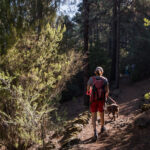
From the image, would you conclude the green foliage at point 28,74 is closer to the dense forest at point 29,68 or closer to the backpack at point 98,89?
the dense forest at point 29,68

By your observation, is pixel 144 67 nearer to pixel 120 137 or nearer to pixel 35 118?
pixel 120 137

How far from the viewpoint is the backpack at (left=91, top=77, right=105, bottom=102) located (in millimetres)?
4766

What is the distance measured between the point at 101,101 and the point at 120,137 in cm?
112

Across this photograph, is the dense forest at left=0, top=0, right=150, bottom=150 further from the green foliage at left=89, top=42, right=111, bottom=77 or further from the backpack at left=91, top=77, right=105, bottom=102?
the green foliage at left=89, top=42, right=111, bottom=77

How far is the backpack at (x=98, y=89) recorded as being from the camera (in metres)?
4.77

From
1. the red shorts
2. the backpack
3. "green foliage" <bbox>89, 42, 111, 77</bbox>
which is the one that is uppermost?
"green foliage" <bbox>89, 42, 111, 77</bbox>

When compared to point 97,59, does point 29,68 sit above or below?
below

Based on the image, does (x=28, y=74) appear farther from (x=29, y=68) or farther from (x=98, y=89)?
(x=98, y=89)

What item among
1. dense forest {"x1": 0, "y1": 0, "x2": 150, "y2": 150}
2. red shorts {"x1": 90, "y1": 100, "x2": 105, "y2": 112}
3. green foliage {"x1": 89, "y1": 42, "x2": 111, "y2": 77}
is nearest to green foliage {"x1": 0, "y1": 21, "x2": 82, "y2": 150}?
dense forest {"x1": 0, "y1": 0, "x2": 150, "y2": 150}

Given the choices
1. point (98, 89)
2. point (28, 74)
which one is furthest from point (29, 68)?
point (98, 89)

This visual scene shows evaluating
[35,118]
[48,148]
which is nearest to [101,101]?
[35,118]

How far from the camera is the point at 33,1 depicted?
6.14 metres

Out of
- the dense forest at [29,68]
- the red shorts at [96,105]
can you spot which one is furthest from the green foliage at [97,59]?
the red shorts at [96,105]

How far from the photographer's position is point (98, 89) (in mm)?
4766
